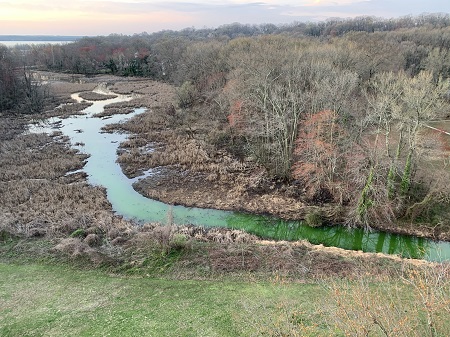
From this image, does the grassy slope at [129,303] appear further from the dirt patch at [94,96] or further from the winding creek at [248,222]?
the dirt patch at [94,96]

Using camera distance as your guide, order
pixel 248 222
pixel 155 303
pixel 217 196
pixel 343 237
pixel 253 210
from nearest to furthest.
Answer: pixel 155 303 < pixel 343 237 < pixel 248 222 < pixel 253 210 < pixel 217 196

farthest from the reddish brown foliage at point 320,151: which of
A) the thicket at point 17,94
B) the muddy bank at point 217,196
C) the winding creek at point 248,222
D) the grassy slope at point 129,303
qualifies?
the thicket at point 17,94

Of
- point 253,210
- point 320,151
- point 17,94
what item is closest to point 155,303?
point 253,210

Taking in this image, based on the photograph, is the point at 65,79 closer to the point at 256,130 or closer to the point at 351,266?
the point at 256,130

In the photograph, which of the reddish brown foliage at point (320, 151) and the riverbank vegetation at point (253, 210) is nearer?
the riverbank vegetation at point (253, 210)

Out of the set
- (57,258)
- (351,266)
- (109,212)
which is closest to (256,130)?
(109,212)

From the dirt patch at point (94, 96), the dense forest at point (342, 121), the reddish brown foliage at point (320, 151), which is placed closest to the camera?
the dense forest at point (342, 121)

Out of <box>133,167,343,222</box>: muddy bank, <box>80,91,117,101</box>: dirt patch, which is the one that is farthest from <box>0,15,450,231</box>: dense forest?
<box>80,91,117,101</box>: dirt patch

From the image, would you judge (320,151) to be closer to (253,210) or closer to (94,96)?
(253,210)

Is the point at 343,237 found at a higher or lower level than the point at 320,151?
lower
